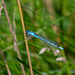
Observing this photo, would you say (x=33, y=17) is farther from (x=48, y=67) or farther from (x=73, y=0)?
(x=73, y=0)

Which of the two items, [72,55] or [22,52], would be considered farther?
[72,55]

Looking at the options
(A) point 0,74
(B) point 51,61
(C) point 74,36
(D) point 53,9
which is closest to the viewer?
(A) point 0,74

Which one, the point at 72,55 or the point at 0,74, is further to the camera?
the point at 72,55

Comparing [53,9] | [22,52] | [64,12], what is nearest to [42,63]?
[22,52]

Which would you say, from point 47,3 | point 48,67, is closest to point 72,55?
point 48,67

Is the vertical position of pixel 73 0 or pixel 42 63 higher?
pixel 73 0

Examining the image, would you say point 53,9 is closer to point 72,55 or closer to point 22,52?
point 72,55

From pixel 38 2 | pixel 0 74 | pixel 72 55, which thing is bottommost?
pixel 72 55

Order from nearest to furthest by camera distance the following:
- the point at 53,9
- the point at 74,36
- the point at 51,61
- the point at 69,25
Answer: the point at 51,61 → the point at 74,36 → the point at 69,25 → the point at 53,9

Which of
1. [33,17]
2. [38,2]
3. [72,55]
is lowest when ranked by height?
[72,55]
